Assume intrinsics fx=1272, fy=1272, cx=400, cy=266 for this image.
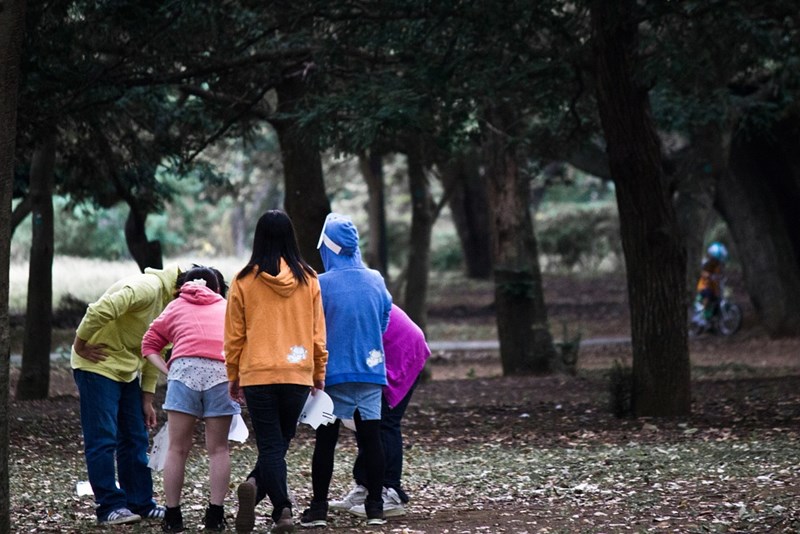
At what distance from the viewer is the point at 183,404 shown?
23.6ft

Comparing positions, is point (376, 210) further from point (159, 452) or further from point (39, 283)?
point (159, 452)

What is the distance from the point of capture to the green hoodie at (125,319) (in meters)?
7.36

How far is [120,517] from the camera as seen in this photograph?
297 inches

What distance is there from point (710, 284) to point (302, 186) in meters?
12.9

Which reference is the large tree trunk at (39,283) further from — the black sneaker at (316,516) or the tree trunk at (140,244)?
the black sneaker at (316,516)

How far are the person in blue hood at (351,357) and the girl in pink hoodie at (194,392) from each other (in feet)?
1.95

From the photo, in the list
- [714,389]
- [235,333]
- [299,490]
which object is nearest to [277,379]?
[235,333]

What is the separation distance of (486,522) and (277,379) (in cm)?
169

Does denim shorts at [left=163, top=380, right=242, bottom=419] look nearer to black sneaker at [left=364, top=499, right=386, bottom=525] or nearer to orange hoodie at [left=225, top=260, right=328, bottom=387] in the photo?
orange hoodie at [left=225, top=260, right=328, bottom=387]

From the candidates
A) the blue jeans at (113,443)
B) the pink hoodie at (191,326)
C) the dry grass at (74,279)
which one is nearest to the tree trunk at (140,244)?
the dry grass at (74,279)

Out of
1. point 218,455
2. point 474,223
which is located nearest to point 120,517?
point 218,455

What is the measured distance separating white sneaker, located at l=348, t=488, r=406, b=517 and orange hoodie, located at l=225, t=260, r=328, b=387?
3.84 feet

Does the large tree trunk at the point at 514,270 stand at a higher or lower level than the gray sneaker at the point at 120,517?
higher

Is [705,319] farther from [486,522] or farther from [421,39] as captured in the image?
[486,522]
